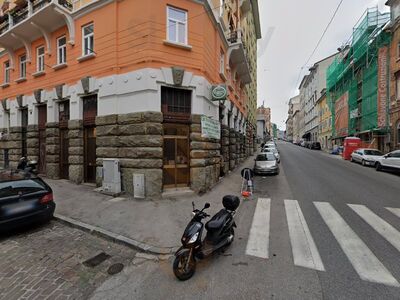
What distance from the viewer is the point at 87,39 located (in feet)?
34.7

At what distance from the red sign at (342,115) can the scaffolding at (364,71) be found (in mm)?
1047

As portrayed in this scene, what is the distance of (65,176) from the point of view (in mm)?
11719

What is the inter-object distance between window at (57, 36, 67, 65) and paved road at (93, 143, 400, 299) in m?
12.1

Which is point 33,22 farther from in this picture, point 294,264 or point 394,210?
point 394,210

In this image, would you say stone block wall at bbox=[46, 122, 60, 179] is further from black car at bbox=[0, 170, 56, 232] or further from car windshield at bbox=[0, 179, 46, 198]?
car windshield at bbox=[0, 179, 46, 198]

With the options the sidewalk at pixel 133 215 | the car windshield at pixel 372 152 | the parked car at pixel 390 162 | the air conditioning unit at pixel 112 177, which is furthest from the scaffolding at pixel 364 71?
the air conditioning unit at pixel 112 177

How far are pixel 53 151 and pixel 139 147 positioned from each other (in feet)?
20.4

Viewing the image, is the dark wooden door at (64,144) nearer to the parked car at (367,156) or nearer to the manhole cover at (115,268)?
the manhole cover at (115,268)

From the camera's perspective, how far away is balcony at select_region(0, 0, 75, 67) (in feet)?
35.3

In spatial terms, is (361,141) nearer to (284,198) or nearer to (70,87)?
(284,198)

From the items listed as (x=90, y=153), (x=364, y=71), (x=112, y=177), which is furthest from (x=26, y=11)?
(x=364, y=71)

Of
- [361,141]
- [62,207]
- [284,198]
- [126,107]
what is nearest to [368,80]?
[361,141]

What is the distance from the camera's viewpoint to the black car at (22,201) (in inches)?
195

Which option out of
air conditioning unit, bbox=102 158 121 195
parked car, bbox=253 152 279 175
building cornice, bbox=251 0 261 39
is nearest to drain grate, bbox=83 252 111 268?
air conditioning unit, bbox=102 158 121 195
